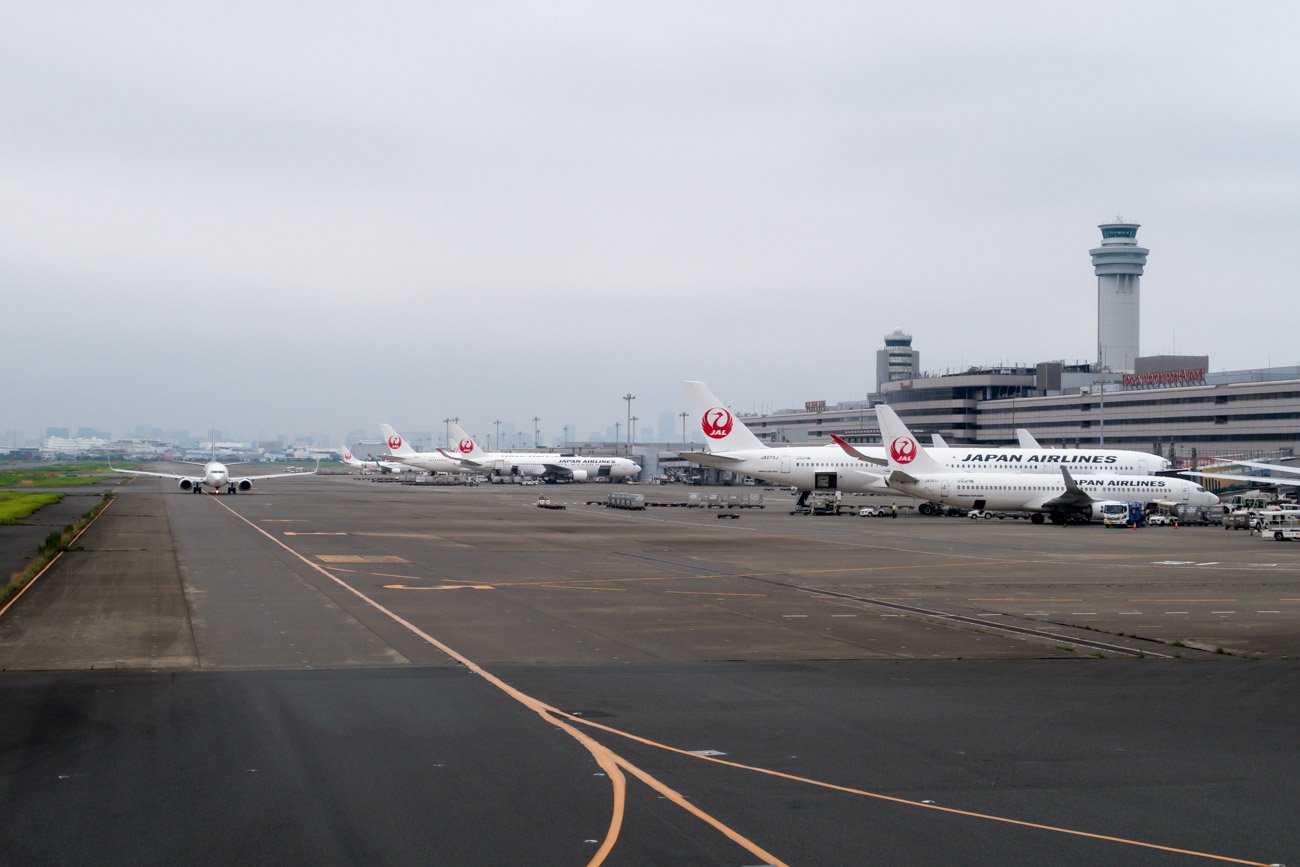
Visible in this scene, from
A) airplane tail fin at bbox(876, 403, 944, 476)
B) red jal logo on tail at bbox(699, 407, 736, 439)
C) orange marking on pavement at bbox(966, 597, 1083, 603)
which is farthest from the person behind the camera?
red jal logo on tail at bbox(699, 407, 736, 439)

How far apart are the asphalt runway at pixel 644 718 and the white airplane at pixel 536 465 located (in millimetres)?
125126

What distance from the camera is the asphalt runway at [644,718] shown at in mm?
11383

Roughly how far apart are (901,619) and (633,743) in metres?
15.0

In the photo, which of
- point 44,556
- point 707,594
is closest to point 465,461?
point 44,556

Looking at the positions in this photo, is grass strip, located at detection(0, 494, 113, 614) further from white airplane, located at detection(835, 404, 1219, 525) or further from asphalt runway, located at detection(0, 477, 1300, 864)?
white airplane, located at detection(835, 404, 1219, 525)

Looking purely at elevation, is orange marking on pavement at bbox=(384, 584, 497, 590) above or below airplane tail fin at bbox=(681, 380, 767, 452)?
below

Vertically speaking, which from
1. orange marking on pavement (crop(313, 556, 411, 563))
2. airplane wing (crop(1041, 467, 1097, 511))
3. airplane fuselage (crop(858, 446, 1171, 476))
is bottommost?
orange marking on pavement (crop(313, 556, 411, 563))

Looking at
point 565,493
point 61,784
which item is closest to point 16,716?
point 61,784

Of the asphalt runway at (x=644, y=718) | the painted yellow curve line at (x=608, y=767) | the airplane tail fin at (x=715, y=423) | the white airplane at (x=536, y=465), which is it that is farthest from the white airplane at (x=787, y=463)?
the painted yellow curve line at (x=608, y=767)

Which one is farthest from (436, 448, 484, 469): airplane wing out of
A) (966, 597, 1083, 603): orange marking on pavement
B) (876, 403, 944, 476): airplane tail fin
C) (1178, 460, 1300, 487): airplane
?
(966, 597, 1083, 603): orange marking on pavement

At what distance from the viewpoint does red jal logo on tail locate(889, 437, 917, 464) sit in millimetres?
84188

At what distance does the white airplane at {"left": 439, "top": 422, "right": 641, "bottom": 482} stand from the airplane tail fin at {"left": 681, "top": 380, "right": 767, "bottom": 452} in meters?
64.0

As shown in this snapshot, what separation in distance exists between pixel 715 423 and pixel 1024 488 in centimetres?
2748

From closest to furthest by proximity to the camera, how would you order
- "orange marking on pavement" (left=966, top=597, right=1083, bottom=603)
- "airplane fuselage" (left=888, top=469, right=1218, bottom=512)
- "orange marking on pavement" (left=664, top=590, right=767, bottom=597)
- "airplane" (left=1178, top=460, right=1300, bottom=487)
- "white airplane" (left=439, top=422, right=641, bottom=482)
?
"orange marking on pavement" (left=966, top=597, right=1083, bottom=603) < "orange marking on pavement" (left=664, top=590, right=767, bottom=597) < "airplane" (left=1178, top=460, right=1300, bottom=487) < "airplane fuselage" (left=888, top=469, right=1218, bottom=512) < "white airplane" (left=439, top=422, right=641, bottom=482)
